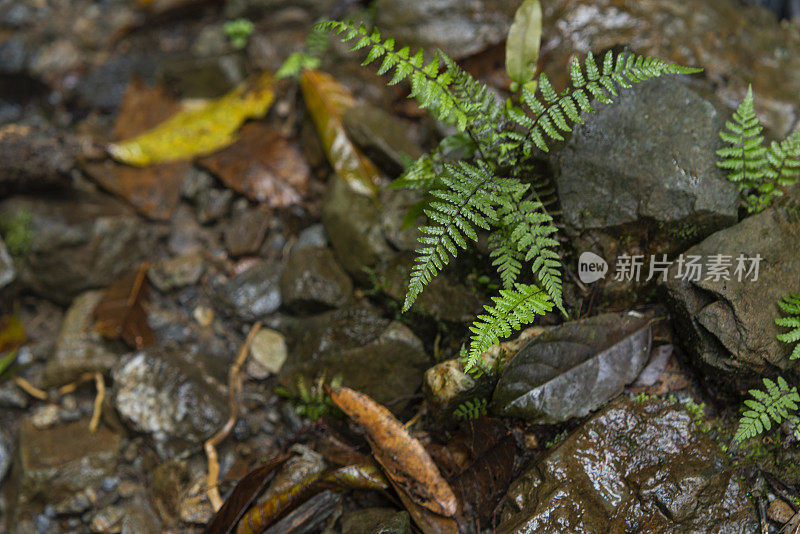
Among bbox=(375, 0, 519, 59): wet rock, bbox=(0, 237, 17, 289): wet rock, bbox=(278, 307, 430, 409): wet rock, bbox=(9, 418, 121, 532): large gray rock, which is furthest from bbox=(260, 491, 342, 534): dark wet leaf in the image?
bbox=(375, 0, 519, 59): wet rock

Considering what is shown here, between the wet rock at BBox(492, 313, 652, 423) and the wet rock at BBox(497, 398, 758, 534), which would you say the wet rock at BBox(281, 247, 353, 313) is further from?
the wet rock at BBox(497, 398, 758, 534)

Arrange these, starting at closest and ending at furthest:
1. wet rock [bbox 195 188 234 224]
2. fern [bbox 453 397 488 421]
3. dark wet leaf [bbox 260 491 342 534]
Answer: fern [bbox 453 397 488 421] < dark wet leaf [bbox 260 491 342 534] < wet rock [bbox 195 188 234 224]

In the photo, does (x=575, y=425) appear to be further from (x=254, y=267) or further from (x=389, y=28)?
(x=389, y=28)

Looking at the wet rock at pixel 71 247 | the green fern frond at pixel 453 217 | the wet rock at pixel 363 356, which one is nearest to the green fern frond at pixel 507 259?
the green fern frond at pixel 453 217

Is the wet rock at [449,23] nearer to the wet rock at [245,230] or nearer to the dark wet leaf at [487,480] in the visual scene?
the wet rock at [245,230]

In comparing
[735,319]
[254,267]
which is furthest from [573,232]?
[254,267]
